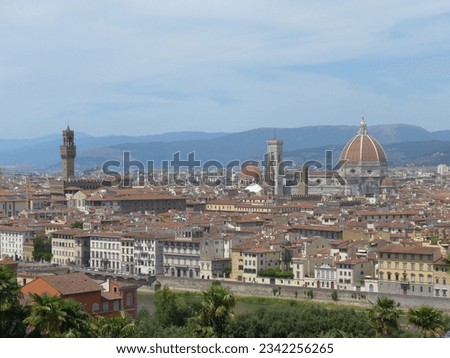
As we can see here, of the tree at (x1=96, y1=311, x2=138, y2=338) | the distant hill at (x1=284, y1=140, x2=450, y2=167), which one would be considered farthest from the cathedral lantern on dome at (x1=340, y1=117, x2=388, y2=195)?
the distant hill at (x1=284, y1=140, x2=450, y2=167)

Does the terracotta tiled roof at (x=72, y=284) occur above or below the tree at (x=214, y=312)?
below

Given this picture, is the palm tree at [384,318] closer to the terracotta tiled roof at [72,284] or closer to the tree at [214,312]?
the tree at [214,312]

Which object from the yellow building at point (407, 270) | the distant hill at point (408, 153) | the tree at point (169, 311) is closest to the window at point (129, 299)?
the tree at point (169, 311)

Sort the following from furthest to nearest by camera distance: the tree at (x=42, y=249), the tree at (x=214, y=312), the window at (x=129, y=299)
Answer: the tree at (x=42, y=249), the window at (x=129, y=299), the tree at (x=214, y=312)

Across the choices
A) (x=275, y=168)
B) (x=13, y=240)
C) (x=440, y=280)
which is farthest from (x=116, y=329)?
(x=275, y=168)

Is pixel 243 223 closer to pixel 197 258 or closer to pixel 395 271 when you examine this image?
pixel 197 258

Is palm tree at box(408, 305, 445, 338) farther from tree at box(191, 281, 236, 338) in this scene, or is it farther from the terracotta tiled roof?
the terracotta tiled roof
